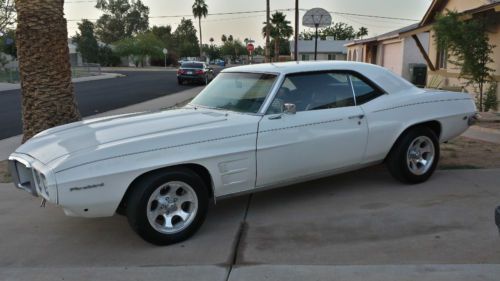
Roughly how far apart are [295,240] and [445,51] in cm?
1335

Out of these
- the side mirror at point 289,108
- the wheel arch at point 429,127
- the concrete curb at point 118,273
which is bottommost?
the concrete curb at point 118,273

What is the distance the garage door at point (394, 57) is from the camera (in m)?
28.2

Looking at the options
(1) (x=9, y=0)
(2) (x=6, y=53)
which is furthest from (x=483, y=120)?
(2) (x=6, y=53)

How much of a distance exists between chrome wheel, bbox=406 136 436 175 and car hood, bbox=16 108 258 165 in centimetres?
217

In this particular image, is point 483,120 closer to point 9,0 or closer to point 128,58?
point 9,0

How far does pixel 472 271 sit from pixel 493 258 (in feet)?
1.16

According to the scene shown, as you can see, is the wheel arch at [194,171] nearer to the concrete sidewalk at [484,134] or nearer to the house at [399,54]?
the concrete sidewalk at [484,134]

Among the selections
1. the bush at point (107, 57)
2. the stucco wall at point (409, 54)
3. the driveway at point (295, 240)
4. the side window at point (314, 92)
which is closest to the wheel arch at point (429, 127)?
the driveway at point (295, 240)

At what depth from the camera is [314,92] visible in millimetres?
5324

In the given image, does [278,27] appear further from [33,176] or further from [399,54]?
[33,176]

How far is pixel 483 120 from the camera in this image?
36.3 feet

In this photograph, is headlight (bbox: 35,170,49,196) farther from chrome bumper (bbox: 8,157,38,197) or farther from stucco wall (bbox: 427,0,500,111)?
stucco wall (bbox: 427,0,500,111)

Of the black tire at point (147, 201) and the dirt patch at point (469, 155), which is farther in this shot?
the dirt patch at point (469, 155)

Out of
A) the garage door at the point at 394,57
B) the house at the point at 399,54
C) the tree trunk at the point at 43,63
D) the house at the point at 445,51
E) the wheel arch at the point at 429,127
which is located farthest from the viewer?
the garage door at the point at 394,57
